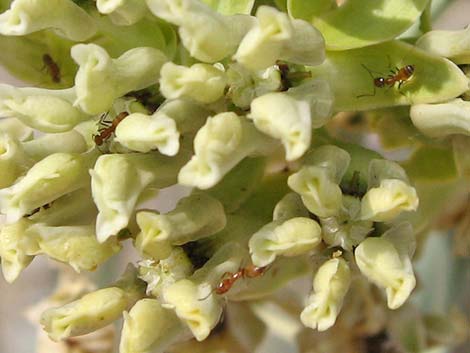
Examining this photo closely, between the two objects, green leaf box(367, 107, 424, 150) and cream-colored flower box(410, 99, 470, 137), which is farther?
green leaf box(367, 107, 424, 150)

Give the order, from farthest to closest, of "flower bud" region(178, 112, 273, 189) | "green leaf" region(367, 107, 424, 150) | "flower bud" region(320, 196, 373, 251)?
"green leaf" region(367, 107, 424, 150), "flower bud" region(320, 196, 373, 251), "flower bud" region(178, 112, 273, 189)

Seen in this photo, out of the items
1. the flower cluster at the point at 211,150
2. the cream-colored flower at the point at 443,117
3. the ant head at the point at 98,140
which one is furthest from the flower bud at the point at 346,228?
the ant head at the point at 98,140

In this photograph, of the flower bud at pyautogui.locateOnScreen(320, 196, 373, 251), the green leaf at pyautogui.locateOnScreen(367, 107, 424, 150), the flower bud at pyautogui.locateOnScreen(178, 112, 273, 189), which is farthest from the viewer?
the green leaf at pyautogui.locateOnScreen(367, 107, 424, 150)

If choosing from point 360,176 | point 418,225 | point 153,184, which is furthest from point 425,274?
point 153,184

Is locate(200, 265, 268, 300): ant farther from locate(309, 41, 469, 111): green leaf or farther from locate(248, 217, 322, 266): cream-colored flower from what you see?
locate(309, 41, 469, 111): green leaf

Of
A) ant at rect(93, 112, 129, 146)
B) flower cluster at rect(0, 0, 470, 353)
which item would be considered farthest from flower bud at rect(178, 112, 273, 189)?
ant at rect(93, 112, 129, 146)

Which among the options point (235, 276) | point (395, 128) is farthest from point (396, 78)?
point (235, 276)

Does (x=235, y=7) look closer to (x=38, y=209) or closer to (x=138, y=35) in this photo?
(x=138, y=35)
